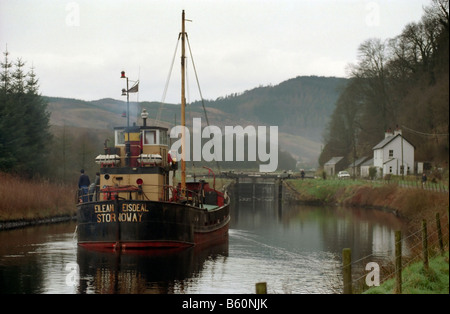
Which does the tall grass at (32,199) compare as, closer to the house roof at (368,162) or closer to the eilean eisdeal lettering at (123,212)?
the eilean eisdeal lettering at (123,212)

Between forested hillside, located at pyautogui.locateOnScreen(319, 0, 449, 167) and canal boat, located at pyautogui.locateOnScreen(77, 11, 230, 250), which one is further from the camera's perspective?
forested hillside, located at pyautogui.locateOnScreen(319, 0, 449, 167)

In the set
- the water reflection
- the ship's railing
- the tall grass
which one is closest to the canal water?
the water reflection

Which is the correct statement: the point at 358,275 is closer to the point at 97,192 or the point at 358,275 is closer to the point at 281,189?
the point at 97,192

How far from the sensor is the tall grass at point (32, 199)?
147ft

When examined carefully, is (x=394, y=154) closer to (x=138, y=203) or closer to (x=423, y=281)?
(x=138, y=203)

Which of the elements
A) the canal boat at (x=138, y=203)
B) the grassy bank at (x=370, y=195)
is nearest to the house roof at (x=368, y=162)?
the grassy bank at (x=370, y=195)

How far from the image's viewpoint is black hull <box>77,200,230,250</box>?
31.8m

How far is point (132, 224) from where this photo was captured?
105 feet

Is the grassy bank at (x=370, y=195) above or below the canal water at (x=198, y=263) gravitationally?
above

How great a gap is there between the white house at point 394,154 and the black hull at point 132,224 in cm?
5622

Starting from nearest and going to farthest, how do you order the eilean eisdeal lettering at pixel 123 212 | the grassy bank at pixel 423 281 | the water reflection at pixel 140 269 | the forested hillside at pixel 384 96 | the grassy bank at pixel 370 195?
the grassy bank at pixel 423 281
the water reflection at pixel 140 269
the eilean eisdeal lettering at pixel 123 212
the grassy bank at pixel 370 195
the forested hillside at pixel 384 96
